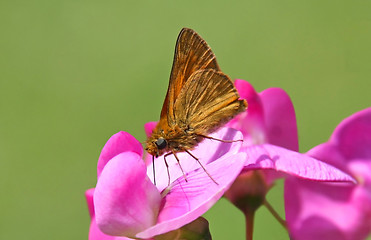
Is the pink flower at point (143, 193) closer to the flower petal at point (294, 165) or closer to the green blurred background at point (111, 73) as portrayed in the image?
the flower petal at point (294, 165)

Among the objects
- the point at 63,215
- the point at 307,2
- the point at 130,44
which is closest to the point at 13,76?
the point at 130,44

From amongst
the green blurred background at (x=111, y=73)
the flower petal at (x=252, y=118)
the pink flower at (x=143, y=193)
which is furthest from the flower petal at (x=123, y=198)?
the green blurred background at (x=111, y=73)

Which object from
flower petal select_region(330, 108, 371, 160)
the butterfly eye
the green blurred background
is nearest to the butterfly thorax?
the butterfly eye

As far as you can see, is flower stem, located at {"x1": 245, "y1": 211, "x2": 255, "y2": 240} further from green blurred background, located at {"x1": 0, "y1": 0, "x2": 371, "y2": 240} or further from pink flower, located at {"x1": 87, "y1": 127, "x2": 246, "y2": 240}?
green blurred background, located at {"x1": 0, "y1": 0, "x2": 371, "y2": 240}

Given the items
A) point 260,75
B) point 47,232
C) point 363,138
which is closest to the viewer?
point 363,138

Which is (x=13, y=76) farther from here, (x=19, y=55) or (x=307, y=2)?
(x=307, y=2)
